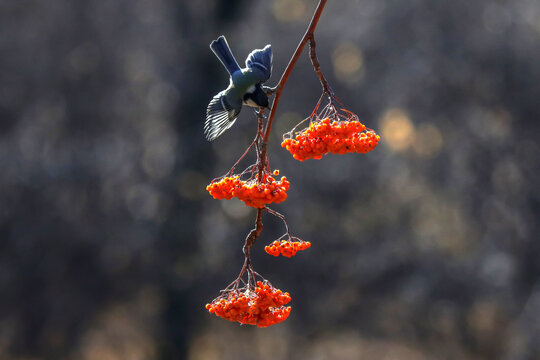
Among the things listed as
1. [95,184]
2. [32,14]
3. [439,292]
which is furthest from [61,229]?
[439,292]

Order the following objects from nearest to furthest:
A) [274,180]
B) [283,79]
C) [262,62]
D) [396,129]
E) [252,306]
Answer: [283,79] → [274,180] → [252,306] → [262,62] → [396,129]

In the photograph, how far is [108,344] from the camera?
11.0 metres

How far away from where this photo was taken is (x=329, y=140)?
2.51 meters

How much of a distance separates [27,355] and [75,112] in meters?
3.87

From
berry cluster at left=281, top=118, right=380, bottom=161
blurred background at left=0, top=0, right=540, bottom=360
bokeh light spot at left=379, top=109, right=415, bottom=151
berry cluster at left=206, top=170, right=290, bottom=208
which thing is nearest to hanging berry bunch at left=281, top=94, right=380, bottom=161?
berry cluster at left=281, top=118, right=380, bottom=161

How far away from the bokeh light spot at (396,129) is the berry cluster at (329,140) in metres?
8.03

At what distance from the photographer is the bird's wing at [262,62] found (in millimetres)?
2992

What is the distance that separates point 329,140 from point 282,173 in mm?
8227

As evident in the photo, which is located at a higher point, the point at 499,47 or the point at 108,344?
the point at 499,47

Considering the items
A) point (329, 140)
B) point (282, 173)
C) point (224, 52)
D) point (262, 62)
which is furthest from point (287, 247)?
point (282, 173)

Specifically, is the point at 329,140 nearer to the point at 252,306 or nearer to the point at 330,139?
the point at 330,139

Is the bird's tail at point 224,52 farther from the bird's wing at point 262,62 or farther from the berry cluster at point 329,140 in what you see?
the berry cluster at point 329,140

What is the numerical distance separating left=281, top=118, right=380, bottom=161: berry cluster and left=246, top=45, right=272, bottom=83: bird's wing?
1.76 ft

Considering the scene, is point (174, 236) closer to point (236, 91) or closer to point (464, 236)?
point (464, 236)
